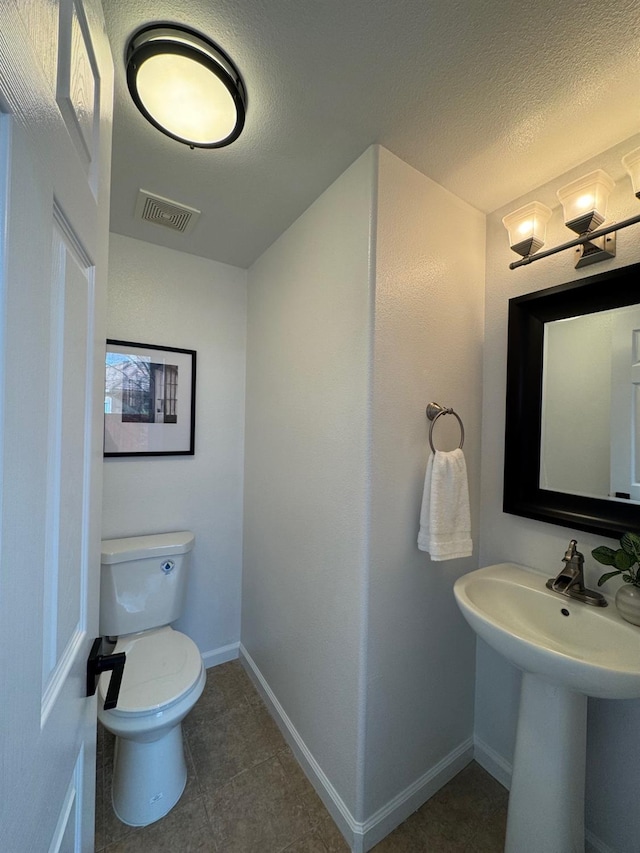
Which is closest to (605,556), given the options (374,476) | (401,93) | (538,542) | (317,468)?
(538,542)

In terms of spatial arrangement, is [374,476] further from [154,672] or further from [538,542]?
[154,672]

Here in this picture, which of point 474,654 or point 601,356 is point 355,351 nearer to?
point 601,356

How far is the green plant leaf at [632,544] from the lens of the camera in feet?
3.30

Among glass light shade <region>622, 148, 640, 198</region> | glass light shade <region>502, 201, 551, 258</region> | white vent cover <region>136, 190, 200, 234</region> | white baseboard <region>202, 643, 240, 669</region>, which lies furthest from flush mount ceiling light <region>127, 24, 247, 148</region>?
white baseboard <region>202, 643, 240, 669</region>

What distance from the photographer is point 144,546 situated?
1.68 m

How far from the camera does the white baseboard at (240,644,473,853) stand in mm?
1187

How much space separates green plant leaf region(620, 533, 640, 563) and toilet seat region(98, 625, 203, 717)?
1.56 m

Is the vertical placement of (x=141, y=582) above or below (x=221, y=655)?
above

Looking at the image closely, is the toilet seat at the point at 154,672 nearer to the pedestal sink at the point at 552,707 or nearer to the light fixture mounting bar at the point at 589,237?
the pedestal sink at the point at 552,707

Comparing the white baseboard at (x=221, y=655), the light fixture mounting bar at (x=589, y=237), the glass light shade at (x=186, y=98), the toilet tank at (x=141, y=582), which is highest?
the glass light shade at (x=186, y=98)

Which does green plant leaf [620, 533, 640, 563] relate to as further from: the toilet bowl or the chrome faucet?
the toilet bowl

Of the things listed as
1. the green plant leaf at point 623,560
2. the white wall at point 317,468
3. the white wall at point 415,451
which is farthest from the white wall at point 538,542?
the white wall at point 317,468

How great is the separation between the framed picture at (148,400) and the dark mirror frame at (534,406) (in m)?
1.60

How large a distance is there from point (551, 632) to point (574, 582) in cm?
18
